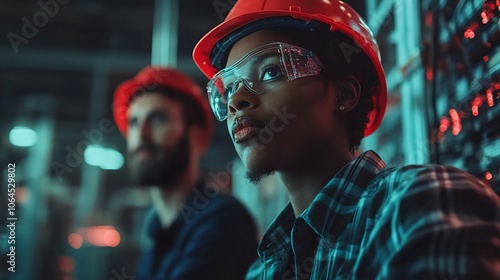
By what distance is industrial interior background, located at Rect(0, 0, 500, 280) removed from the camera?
1.91m

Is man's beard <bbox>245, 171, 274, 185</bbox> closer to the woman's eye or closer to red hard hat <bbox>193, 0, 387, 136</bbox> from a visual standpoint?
the woman's eye

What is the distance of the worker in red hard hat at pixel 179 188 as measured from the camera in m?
2.70

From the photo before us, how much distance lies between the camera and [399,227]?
1.10 meters

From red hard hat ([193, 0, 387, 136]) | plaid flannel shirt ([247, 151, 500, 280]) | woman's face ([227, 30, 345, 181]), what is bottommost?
plaid flannel shirt ([247, 151, 500, 280])

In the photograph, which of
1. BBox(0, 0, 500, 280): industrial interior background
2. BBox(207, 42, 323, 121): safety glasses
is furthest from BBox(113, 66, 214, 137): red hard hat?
BBox(207, 42, 323, 121): safety glasses

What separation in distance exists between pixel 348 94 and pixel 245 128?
1.16 feet

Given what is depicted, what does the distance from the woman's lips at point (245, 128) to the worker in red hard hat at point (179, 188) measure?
120 cm

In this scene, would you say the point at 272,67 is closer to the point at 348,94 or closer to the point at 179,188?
the point at 348,94

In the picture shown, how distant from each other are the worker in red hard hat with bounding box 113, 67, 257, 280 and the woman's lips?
120 centimetres

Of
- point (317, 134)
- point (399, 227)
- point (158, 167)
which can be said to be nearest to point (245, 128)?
point (317, 134)

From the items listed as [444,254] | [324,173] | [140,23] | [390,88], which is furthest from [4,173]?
[444,254]

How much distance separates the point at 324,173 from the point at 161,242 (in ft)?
5.88

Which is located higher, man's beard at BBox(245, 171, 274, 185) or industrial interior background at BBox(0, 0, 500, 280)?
industrial interior background at BBox(0, 0, 500, 280)

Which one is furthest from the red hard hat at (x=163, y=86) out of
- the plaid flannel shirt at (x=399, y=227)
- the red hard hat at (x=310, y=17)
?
the plaid flannel shirt at (x=399, y=227)
